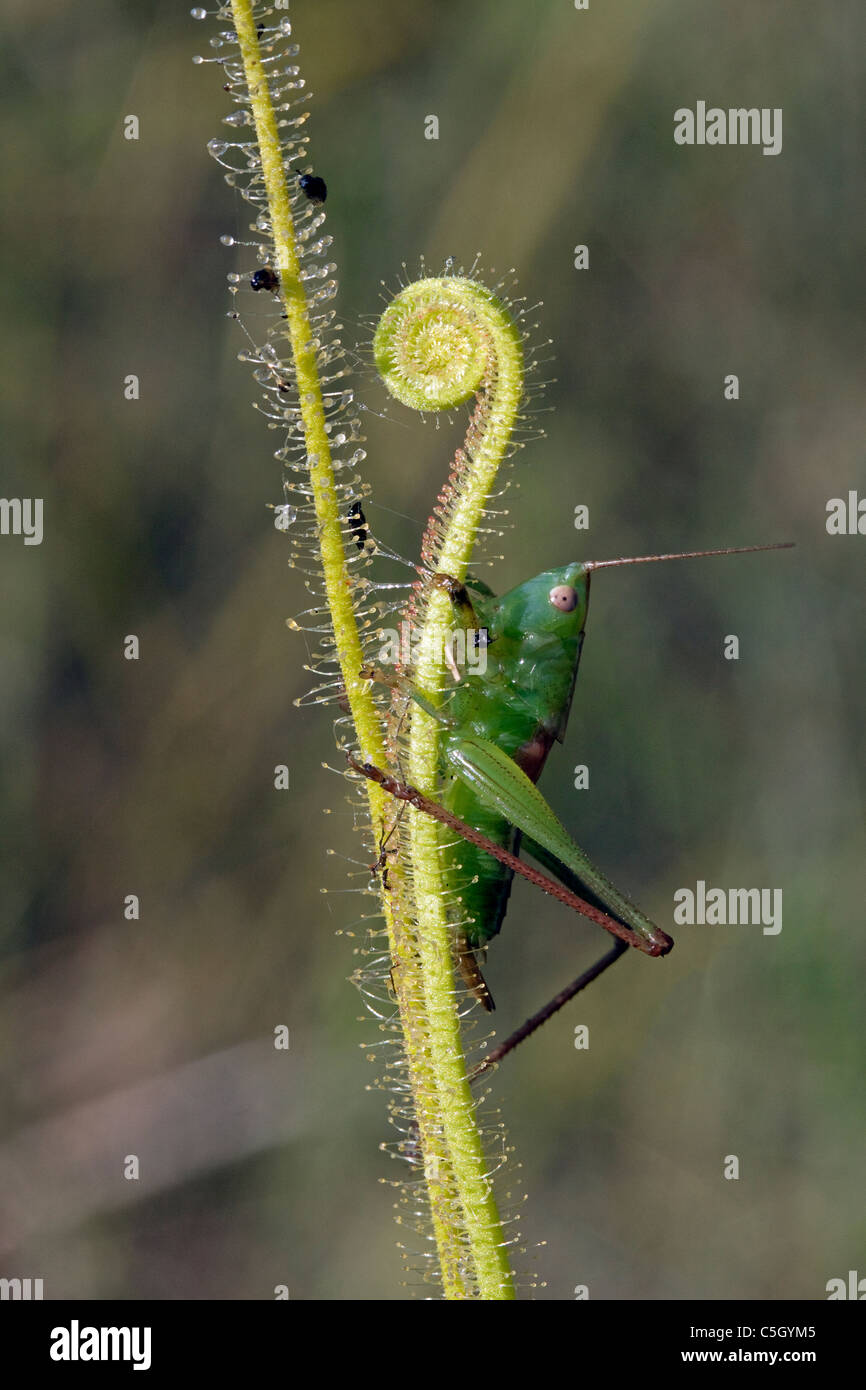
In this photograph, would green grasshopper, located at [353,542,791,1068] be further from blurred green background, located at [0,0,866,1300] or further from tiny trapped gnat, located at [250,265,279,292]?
blurred green background, located at [0,0,866,1300]

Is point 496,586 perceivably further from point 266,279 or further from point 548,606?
point 266,279

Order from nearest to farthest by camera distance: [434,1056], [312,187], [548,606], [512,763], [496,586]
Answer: [312,187], [434,1056], [512,763], [548,606], [496,586]

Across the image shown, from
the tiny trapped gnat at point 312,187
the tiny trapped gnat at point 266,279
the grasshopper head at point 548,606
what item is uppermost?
the tiny trapped gnat at point 312,187

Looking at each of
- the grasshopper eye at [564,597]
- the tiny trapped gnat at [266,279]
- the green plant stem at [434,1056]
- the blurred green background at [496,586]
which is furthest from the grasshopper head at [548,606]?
the blurred green background at [496,586]

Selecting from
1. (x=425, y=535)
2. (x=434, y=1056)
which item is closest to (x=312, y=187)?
(x=425, y=535)

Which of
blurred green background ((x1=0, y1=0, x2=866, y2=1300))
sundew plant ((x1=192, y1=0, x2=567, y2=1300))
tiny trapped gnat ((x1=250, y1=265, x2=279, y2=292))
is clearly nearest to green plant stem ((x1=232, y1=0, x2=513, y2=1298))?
sundew plant ((x1=192, y1=0, x2=567, y2=1300))

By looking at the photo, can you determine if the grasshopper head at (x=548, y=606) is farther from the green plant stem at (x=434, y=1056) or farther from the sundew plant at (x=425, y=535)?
the green plant stem at (x=434, y=1056)
